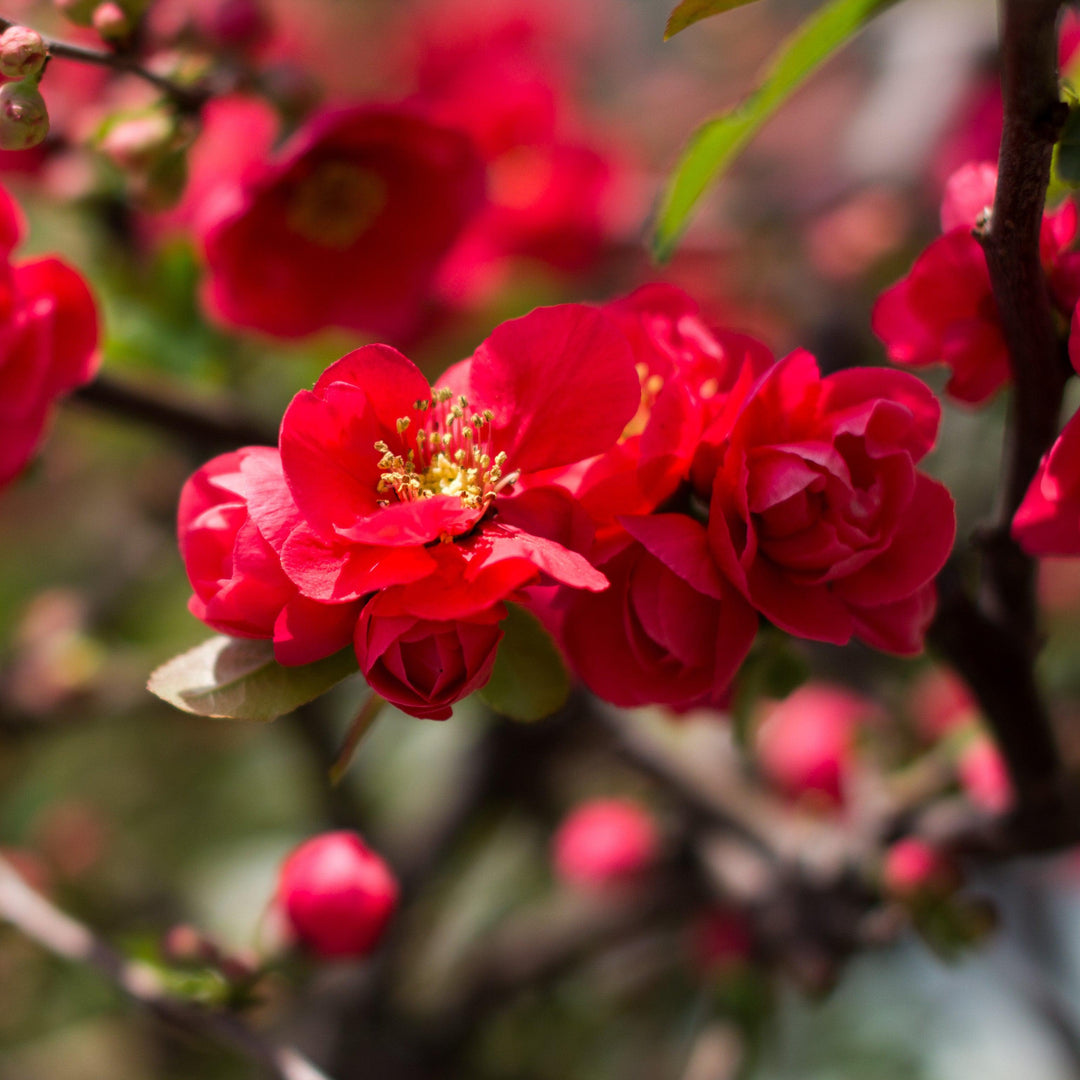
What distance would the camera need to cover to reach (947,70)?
61.5 inches

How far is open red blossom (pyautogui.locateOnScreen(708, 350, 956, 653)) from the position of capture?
0.44 m

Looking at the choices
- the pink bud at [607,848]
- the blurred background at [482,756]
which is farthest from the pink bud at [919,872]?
the pink bud at [607,848]

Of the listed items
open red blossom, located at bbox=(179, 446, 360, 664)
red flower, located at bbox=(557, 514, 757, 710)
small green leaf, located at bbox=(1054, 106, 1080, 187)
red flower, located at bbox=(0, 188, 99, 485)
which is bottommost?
red flower, located at bbox=(557, 514, 757, 710)

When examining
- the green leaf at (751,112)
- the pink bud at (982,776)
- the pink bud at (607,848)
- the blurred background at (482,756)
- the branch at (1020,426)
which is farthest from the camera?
the pink bud at (607,848)

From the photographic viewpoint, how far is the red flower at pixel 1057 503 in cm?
44

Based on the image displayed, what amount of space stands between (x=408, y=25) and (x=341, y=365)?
8.18 feet

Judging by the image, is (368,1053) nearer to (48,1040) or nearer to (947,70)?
(48,1040)

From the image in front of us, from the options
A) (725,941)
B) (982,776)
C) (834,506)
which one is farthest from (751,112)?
(725,941)

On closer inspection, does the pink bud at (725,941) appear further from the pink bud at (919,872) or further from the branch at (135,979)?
the branch at (135,979)

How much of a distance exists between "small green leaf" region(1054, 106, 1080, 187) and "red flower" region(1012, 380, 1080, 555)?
7cm

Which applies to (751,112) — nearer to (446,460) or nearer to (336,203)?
(446,460)

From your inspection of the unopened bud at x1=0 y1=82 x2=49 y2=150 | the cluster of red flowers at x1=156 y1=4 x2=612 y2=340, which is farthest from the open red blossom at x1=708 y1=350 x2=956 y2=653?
the cluster of red flowers at x1=156 y1=4 x2=612 y2=340

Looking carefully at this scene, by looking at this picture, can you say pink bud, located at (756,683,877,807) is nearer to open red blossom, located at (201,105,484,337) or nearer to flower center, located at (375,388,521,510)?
open red blossom, located at (201,105,484,337)

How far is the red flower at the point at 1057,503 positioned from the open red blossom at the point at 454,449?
180 millimetres
